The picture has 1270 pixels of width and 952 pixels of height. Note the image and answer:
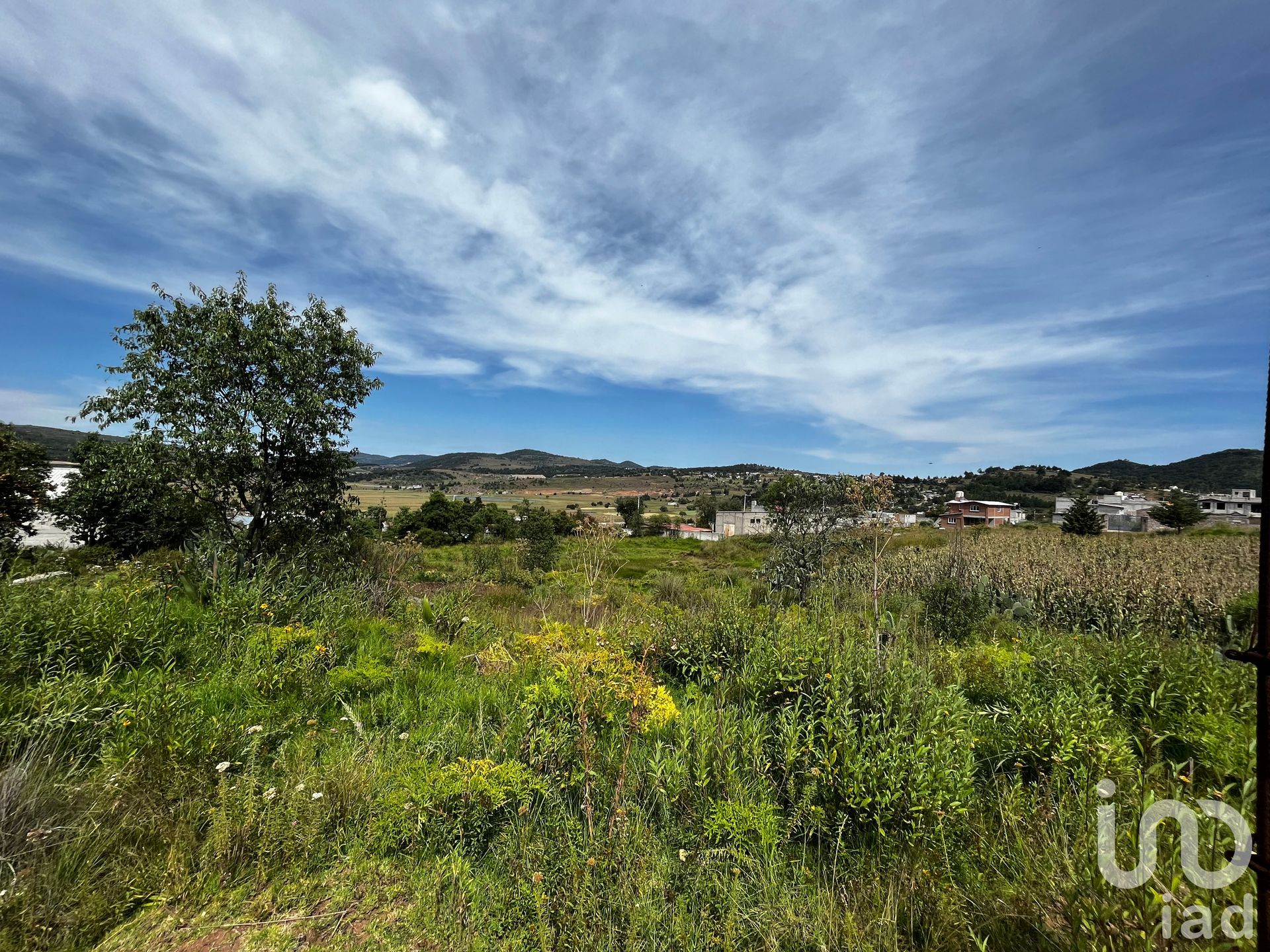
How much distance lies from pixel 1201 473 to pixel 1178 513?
16892mm

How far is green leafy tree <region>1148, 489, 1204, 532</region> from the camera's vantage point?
3509cm

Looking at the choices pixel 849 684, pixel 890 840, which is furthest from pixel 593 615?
pixel 890 840

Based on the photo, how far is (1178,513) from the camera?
35250 millimetres

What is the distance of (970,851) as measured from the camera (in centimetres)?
239

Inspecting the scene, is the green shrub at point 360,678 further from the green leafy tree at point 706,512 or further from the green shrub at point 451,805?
the green leafy tree at point 706,512

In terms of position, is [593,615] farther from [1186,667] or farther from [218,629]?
[1186,667]

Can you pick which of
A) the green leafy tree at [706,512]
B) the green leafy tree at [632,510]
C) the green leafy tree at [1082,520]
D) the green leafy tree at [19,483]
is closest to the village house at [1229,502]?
the green leafy tree at [1082,520]

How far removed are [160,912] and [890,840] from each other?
3.38 m

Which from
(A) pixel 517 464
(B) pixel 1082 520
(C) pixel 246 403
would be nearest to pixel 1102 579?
(C) pixel 246 403

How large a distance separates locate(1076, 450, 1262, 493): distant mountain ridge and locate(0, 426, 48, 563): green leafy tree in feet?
150

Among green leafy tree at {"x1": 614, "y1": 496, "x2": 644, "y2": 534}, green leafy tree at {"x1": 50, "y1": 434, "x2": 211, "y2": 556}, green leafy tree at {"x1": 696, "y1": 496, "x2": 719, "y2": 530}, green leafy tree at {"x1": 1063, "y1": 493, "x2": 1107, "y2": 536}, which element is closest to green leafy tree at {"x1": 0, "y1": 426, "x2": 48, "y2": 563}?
green leafy tree at {"x1": 50, "y1": 434, "x2": 211, "y2": 556}

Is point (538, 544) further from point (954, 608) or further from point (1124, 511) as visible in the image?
point (1124, 511)

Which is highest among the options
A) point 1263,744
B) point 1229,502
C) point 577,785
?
point 1229,502

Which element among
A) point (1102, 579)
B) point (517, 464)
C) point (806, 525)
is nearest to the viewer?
point (806, 525)
